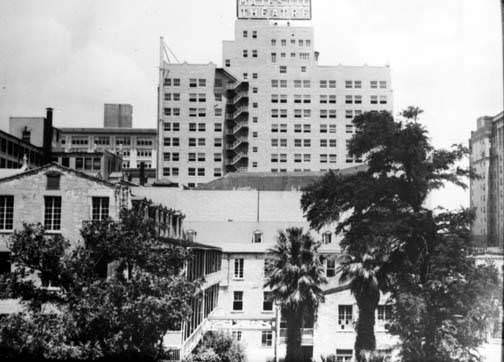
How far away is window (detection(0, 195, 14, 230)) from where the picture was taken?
1466cm

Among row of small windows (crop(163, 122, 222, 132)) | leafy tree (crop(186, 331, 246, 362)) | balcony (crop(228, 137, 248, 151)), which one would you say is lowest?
leafy tree (crop(186, 331, 246, 362))

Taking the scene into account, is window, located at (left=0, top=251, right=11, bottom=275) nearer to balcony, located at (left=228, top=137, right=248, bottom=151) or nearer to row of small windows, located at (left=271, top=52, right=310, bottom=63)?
row of small windows, located at (left=271, top=52, right=310, bottom=63)

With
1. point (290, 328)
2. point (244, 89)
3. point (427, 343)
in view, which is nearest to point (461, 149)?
point (427, 343)

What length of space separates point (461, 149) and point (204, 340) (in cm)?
837

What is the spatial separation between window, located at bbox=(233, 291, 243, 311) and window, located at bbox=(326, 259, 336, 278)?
2.67 m

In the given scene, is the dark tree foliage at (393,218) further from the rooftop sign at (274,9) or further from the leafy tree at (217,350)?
the rooftop sign at (274,9)

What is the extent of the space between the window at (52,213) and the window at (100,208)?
89 centimetres

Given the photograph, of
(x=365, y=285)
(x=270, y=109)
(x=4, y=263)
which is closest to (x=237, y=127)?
(x=270, y=109)

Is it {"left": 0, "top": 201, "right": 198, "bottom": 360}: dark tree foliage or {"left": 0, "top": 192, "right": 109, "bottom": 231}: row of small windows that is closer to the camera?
{"left": 0, "top": 201, "right": 198, "bottom": 360}: dark tree foliage


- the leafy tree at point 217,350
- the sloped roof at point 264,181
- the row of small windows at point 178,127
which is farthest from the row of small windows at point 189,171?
the leafy tree at point 217,350

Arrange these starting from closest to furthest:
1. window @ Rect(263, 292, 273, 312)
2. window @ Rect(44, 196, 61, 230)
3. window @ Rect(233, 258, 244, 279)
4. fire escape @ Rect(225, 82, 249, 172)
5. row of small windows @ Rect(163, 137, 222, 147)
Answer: window @ Rect(44, 196, 61, 230) < window @ Rect(263, 292, 273, 312) < window @ Rect(233, 258, 244, 279) < row of small windows @ Rect(163, 137, 222, 147) < fire escape @ Rect(225, 82, 249, 172)

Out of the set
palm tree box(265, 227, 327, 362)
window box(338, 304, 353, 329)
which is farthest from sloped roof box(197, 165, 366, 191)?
window box(338, 304, 353, 329)

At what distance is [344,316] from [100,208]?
719 centimetres

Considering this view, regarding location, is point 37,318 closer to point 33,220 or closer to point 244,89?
point 33,220
